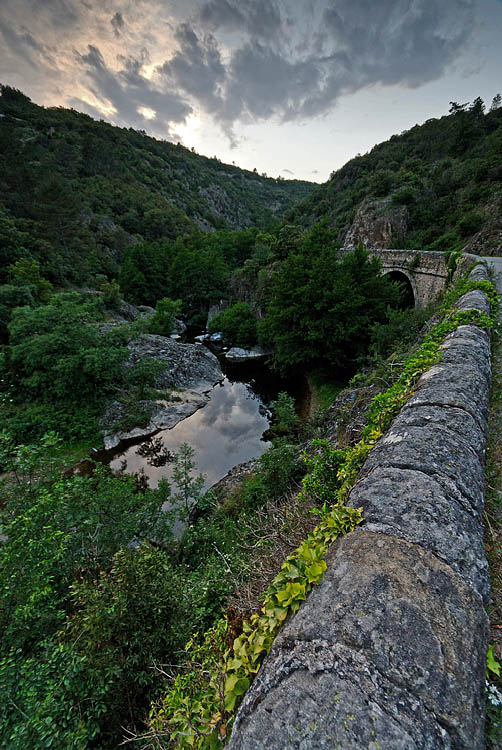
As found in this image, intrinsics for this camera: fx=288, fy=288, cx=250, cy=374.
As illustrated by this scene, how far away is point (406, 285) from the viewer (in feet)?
59.2

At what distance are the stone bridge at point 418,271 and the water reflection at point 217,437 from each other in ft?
34.2

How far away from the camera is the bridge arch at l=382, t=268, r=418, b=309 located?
16.6 m

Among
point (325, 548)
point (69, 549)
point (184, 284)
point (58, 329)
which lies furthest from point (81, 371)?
point (184, 284)

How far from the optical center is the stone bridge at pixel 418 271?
1380cm

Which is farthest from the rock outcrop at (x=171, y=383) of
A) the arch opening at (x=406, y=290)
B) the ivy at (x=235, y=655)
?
the arch opening at (x=406, y=290)

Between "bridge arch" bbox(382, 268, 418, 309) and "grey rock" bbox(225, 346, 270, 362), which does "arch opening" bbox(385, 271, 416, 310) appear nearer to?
"bridge arch" bbox(382, 268, 418, 309)

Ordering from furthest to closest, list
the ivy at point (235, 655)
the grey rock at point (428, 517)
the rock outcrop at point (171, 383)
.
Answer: the rock outcrop at point (171, 383)
the grey rock at point (428, 517)
the ivy at point (235, 655)

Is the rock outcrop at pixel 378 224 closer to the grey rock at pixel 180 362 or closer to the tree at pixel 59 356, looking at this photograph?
the grey rock at pixel 180 362

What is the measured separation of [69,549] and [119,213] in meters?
55.6

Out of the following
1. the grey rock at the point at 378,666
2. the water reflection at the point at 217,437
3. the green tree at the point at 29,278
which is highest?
the green tree at the point at 29,278

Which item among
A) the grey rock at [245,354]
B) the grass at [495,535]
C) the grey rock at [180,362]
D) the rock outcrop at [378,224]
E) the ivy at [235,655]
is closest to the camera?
the grass at [495,535]

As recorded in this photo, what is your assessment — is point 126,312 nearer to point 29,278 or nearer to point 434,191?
point 29,278

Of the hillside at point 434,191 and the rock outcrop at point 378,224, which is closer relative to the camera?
the hillside at point 434,191

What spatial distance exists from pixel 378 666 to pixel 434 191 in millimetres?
35945
